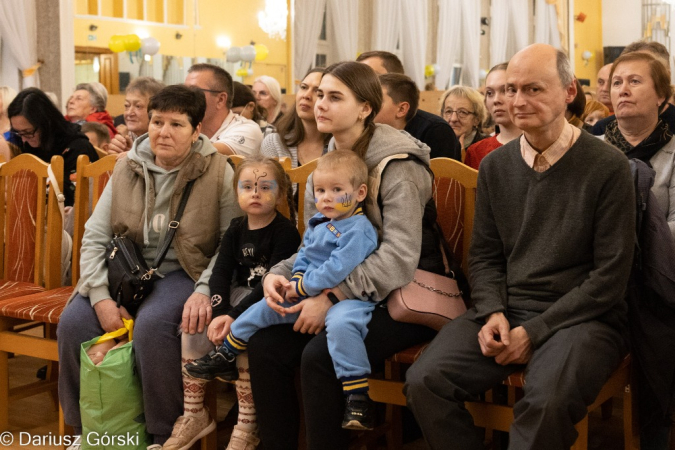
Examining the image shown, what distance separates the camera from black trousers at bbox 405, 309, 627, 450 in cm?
197

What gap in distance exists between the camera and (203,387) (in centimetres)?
267

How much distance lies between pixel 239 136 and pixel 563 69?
72.5 inches

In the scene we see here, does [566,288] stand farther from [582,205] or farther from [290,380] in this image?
[290,380]

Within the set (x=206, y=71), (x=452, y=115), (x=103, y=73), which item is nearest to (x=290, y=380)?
(x=206, y=71)

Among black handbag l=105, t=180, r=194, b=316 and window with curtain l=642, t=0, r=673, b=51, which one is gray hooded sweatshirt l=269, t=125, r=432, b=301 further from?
window with curtain l=642, t=0, r=673, b=51

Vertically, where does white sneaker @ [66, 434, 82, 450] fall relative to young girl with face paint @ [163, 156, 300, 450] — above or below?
below

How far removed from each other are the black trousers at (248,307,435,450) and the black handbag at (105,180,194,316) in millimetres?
577

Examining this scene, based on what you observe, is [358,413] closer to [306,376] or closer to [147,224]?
[306,376]

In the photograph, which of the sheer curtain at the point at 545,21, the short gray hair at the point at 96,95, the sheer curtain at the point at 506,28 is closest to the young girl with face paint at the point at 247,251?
the short gray hair at the point at 96,95

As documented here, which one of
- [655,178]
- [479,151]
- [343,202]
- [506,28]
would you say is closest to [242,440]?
[343,202]

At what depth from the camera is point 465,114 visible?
Answer: 4.50m

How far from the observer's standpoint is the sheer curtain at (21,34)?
28.3ft

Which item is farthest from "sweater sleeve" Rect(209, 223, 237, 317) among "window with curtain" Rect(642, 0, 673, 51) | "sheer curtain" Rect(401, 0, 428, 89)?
"window with curtain" Rect(642, 0, 673, 51)

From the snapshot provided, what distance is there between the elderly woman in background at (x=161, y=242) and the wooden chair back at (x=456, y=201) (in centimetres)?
75
